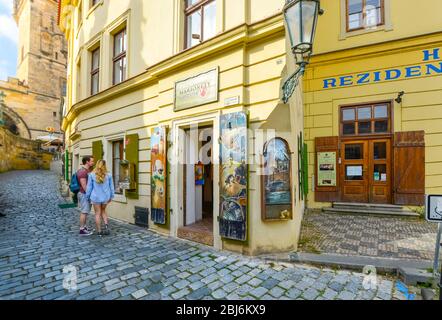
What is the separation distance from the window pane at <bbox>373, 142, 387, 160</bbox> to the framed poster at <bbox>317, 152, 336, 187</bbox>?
1.29 m

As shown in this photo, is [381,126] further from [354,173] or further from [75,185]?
[75,185]

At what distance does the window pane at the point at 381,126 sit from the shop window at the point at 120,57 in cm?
851

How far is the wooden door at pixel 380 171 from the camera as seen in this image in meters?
7.59

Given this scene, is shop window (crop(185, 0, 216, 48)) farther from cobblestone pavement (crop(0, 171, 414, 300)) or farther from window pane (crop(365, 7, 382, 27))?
window pane (crop(365, 7, 382, 27))

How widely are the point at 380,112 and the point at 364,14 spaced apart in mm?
3538

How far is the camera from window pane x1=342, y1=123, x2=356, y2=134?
317 inches

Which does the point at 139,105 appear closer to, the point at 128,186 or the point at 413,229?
the point at 128,186

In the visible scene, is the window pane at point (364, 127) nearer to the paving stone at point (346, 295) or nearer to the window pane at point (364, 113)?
the window pane at point (364, 113)

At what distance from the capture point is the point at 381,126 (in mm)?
7703

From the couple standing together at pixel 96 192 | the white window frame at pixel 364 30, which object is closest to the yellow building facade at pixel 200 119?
the couple standing together at pixel 96 192

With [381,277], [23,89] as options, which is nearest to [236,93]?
[381,277]

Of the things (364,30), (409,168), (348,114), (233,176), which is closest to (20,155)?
(233,176)
